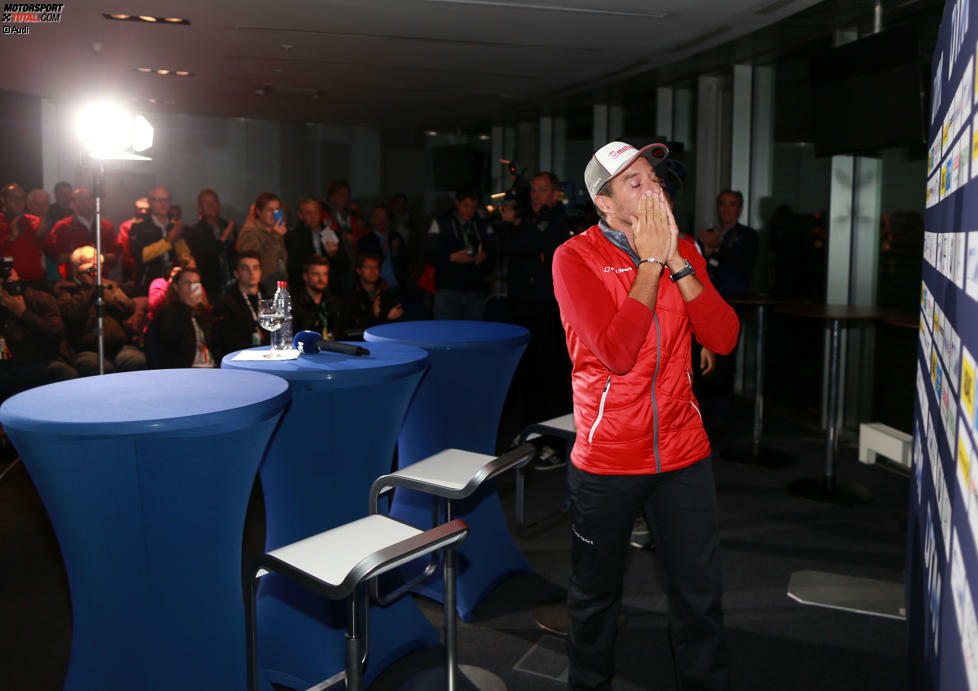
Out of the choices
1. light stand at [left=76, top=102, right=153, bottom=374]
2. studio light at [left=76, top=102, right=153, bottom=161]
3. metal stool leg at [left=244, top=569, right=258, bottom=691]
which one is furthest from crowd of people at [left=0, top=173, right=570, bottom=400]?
metal stool leg at [left=244, top=569, right=258, bottom=691]

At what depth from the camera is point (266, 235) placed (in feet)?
18.6

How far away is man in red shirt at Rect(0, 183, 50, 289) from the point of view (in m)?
6.31

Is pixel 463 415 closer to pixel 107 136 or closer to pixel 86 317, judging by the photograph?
pixel 107 136

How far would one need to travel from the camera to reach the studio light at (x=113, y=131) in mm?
3814

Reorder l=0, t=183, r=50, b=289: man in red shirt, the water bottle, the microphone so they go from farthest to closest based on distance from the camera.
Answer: l=0, t=183, r=50, b=289: man in red shirt
the water bottle
the microphone

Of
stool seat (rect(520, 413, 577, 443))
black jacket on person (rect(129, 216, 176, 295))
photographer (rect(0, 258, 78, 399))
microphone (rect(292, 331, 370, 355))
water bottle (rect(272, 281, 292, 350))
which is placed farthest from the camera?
black jacket on person (rect(129, 216, 176, 295))

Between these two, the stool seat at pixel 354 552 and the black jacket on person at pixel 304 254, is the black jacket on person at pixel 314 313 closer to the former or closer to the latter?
the black jacket on person at pixel 304 254

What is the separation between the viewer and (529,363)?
4891mm

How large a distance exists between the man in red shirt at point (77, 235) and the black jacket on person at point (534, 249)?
3453 mm

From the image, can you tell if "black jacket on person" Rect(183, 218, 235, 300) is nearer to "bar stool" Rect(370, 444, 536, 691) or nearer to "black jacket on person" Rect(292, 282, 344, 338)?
"black jacket on person" Rect(292, 282, 344, 338)

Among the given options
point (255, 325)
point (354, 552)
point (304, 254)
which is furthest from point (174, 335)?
point (354, 552)

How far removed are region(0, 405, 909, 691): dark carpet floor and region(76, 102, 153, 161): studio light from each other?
1796 millimetres

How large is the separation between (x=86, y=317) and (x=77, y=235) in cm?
254

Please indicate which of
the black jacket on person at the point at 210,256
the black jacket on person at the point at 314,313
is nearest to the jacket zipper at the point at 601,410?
the black jacket on person at the point at 314,313
